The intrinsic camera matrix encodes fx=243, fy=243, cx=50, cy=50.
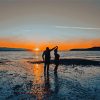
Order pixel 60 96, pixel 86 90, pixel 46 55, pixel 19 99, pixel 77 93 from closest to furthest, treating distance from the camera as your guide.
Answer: pixel 19 99 → pixel 60 96 → pixel 77 93 → pixel 86 90 → pixel 46 55

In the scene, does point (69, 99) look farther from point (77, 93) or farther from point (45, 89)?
point (45, 89)

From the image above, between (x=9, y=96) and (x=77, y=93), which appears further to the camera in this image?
(x=77, y=93)

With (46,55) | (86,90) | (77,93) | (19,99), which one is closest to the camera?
(19,99)

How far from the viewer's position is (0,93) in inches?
507

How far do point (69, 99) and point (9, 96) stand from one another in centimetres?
301

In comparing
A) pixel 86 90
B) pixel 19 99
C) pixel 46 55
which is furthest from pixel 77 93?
pixel 46 55

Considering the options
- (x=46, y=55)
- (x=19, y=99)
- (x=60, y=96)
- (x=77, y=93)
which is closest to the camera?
(x=19, y=99)

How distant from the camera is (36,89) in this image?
14016 mm

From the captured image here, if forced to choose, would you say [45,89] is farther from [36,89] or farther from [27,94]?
[27,94]

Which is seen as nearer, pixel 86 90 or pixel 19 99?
pixel 19 99

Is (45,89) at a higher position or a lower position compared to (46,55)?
lower

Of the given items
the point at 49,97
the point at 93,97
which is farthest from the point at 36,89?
the point at 93,97

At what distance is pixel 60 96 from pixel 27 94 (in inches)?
68.9

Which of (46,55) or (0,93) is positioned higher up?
(46,55)
